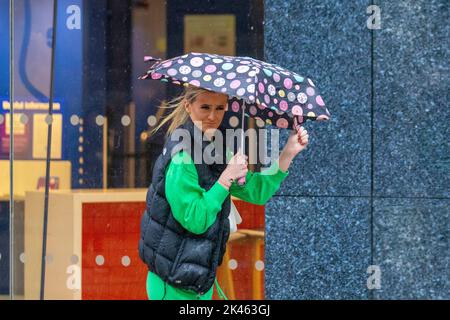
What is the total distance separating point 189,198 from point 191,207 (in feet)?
0.17

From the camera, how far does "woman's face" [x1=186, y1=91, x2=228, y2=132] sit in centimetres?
483

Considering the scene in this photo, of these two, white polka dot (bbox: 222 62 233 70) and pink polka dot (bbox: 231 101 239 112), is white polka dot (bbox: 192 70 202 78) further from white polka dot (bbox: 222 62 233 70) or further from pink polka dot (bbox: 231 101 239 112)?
pink polka dot (bbox: 231 101 239 112)

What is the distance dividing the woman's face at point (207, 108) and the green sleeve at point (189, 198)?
Answer: 0.78 feet

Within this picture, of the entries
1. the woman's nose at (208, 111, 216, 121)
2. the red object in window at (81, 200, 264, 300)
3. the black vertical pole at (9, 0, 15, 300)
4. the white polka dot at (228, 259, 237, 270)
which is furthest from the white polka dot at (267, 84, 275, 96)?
the black vertical pole at (9, 0, 15, 300)

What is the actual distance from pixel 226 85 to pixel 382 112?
224 cm

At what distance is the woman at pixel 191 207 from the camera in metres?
4.66

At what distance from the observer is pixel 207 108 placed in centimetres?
484

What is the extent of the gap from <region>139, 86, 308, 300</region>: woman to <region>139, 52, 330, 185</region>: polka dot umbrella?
146 mm

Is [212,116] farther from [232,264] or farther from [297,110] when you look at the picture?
[232,264]

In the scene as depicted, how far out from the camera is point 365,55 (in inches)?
259

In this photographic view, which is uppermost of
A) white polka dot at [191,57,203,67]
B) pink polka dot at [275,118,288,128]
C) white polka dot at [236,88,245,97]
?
white polka dot at [191,57,203,67]

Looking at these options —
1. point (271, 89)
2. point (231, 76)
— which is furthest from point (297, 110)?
point (231, 76)

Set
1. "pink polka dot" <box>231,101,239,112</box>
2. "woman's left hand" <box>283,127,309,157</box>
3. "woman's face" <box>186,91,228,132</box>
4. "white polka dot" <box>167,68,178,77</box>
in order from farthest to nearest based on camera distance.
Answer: "pink polka dot" <box>231,101,239,112</box>, "woman's left hand" <box>283,127,309,157</box>, "woman's face" <box>186,91,228,132</box>, "white polka dot" <box>167,68,178,77</box>
